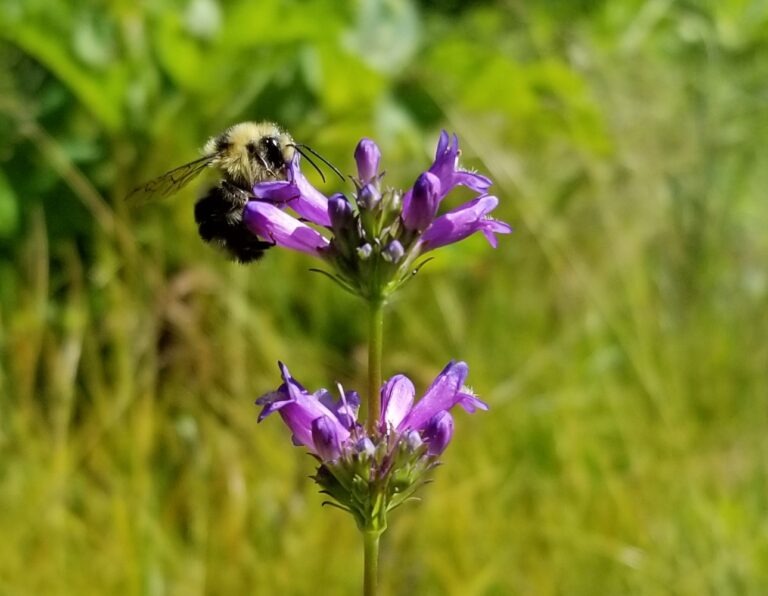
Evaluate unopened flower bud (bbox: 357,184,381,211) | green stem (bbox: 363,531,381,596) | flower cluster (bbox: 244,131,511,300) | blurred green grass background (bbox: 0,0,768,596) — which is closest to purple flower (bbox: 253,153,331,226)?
flower cluster (bbox: 244,131,511,300)

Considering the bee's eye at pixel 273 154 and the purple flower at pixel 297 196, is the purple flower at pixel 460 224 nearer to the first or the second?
the purple flower at pixel 297 196

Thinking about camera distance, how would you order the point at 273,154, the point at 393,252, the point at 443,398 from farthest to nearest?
the point at 273,154 < the point at 443,398 < the point at 393,252

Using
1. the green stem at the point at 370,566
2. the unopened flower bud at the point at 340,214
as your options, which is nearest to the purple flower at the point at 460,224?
the unopened flower bud at the point at 340,214

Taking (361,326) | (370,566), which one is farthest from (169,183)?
(361,326)

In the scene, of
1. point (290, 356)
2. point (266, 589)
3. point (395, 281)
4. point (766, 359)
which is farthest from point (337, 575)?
point (766, 359)

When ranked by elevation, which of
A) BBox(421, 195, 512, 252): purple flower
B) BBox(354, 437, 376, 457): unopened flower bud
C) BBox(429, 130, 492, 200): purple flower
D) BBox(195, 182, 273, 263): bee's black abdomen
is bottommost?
BBox(354, 437, 376, 457): unopened flower bud

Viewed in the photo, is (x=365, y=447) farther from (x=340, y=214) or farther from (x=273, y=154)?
(x=273, y=154)

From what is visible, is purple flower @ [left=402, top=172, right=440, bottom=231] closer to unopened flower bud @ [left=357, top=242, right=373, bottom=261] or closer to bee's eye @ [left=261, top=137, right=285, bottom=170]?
unopened flower bud @ [left=357, top=242, right=373, bottom=261]
